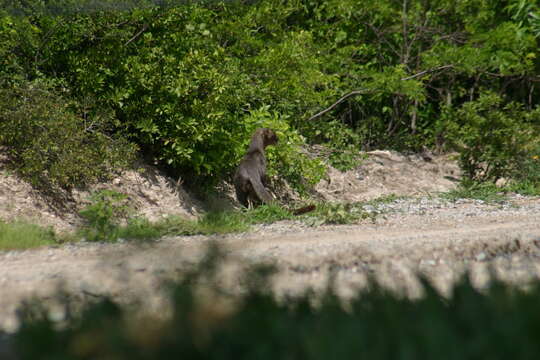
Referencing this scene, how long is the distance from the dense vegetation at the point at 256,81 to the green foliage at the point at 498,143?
0.03 m

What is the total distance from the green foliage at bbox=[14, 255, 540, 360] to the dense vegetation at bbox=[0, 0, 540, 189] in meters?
6.43

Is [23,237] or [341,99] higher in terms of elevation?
[23,237]

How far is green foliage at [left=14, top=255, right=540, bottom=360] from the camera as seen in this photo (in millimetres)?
1631

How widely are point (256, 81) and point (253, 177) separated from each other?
3058 mm

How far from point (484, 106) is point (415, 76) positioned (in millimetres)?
1600

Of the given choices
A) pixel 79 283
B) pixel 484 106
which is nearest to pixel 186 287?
pixel 79 283

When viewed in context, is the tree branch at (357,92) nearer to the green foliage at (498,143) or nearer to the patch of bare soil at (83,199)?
the green foliage at (498,143)

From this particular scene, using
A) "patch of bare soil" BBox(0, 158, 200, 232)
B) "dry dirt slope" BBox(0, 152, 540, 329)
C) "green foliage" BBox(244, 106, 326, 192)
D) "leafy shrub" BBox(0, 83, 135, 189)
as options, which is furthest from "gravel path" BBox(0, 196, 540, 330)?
"green foliage" BBox(244, 106, 326, 192)

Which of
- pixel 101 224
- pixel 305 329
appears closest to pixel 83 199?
pixel 101 224

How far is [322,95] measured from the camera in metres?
12.0

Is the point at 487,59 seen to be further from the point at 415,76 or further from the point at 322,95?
the point at 322,95

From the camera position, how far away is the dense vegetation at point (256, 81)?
28.0ft

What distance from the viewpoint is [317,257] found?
178 inches

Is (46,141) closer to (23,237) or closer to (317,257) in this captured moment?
(23,237)
